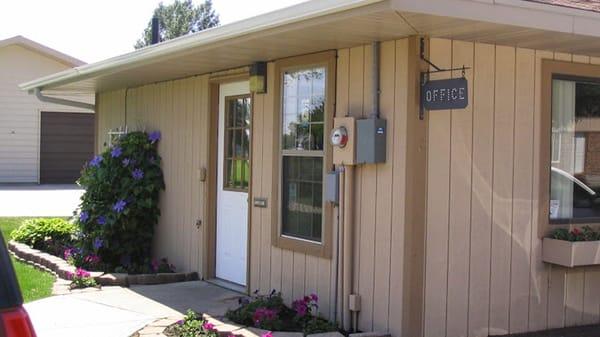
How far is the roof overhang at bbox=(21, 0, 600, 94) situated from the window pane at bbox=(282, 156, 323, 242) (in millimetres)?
972

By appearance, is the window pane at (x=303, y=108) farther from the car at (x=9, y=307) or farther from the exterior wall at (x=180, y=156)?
the car at (x=9, y=307)

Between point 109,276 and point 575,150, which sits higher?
point 575,150

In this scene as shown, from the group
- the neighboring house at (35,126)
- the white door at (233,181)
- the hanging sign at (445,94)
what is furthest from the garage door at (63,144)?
the hanging sign at (445,94)

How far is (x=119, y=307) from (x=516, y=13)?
4270 millimetres

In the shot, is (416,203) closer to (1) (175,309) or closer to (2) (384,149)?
(2) (384,149)

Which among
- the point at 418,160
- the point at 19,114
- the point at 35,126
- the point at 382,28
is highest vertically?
the point at 19,114

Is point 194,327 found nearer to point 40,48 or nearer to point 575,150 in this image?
point 575,150

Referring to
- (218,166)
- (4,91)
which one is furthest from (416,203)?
(4,91)

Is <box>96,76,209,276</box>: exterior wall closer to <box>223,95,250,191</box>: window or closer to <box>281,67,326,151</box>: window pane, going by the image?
<box>223,95,250,191</box>: window

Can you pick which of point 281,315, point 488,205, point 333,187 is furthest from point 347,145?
point 281,315

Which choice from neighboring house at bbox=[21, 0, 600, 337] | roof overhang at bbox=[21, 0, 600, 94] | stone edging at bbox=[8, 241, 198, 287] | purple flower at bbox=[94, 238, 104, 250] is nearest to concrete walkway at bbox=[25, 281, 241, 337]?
stone edging at bbox=[8, 241, 198, 287]

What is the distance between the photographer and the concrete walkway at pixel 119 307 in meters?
6.02

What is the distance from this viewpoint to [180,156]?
8.71 metres

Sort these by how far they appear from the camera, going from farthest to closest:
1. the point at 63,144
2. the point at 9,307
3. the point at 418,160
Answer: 1. the point at 63,144
2. the point at 418,160
3. the point at 9,307
